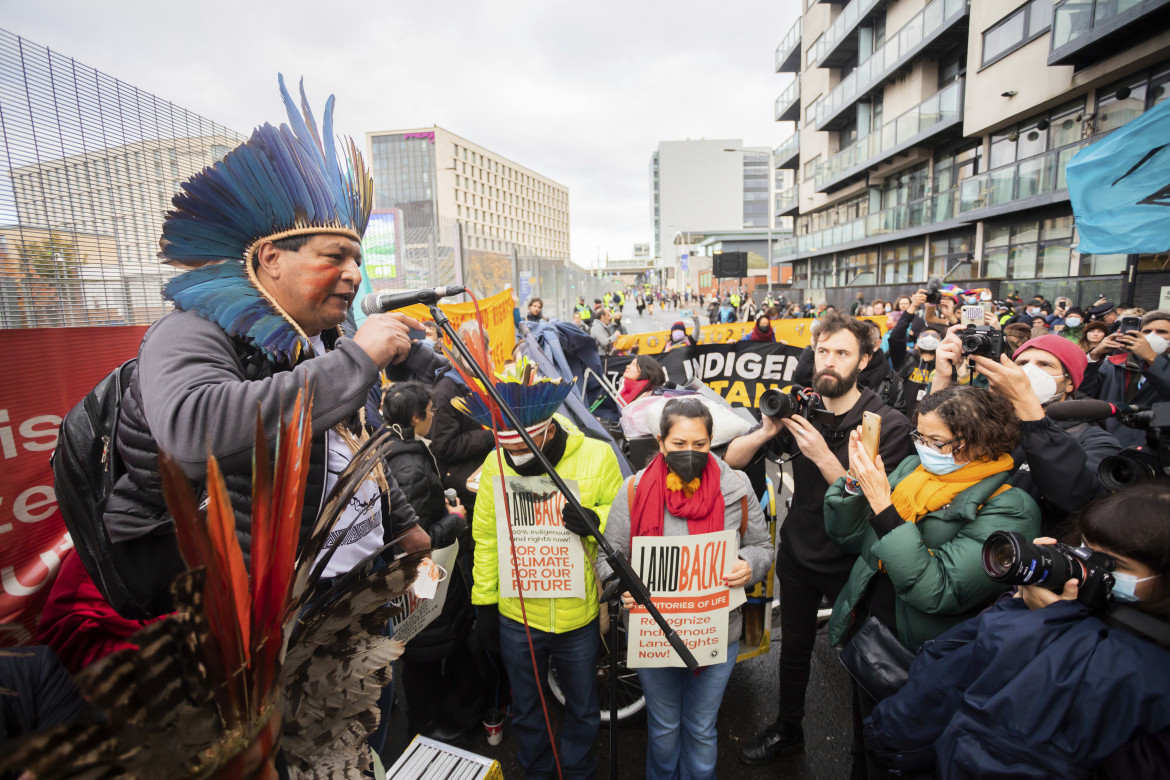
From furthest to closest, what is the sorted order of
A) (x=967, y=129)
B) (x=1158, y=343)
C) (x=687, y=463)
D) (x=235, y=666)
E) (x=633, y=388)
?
1. (x=967, y=129)
2. (x=633, y=388)
3. (x=1158, y=343)
4. (x=687, y=463)
5. (x=235, y=666)

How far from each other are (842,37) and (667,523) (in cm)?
3017

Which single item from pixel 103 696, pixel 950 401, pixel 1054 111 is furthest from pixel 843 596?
pixel 1054 111

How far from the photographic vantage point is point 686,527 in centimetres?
230

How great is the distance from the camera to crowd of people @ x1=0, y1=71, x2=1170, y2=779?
1.18 metres

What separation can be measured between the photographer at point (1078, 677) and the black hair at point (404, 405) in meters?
2.62

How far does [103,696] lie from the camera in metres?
0.51

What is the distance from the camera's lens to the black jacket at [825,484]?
2.62m

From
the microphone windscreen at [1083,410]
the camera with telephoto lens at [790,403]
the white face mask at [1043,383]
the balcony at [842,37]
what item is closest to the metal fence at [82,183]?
the camera with telephoto lens at [790,403]

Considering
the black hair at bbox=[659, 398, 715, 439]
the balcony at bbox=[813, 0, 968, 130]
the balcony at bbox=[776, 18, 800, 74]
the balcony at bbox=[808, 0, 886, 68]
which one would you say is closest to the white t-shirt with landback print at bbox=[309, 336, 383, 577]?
the black hair at bbox=[659, 398, 715, 439]

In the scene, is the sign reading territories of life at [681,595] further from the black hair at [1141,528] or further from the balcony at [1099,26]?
the balcony at [1099,26]

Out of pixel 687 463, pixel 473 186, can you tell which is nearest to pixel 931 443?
pixel 687 463

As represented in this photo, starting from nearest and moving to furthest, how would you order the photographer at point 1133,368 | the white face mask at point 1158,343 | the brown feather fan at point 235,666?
the brown feather fan at point 235,666 → the photographer at point 1133,368 → the white face mask at point 1158,343

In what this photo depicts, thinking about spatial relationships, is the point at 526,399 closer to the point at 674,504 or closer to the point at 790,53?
the point at 674,504

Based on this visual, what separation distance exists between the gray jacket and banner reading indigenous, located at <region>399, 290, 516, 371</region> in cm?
348
